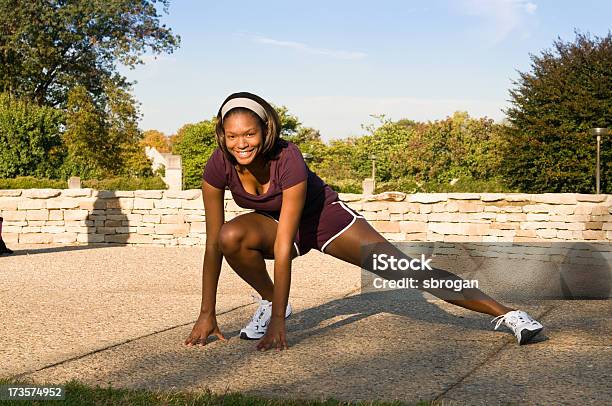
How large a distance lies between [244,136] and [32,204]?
35.6 ft

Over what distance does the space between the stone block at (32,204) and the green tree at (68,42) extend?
25.2 m

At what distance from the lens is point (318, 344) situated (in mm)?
4430

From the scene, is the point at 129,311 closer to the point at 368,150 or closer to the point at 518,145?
the point at 518,145

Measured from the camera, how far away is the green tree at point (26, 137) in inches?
1340

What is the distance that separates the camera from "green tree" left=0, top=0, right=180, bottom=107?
121 ft

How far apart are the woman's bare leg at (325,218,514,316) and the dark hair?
699 mm

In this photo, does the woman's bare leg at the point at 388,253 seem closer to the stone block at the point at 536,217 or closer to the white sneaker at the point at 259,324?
the white sneaker at the point at 259,324

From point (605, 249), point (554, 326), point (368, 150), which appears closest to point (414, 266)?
point (554, 326)

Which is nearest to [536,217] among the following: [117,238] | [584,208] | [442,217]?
[584,208]

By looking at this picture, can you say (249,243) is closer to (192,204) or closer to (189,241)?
(192,204)

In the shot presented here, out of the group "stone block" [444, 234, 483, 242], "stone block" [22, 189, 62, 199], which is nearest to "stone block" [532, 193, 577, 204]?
"stone block" [444, 234, 483, 242]

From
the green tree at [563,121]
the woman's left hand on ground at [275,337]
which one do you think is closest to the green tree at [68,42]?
the green tree at [563,121]

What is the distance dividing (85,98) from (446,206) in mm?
29194

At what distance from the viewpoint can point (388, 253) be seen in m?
4.40
